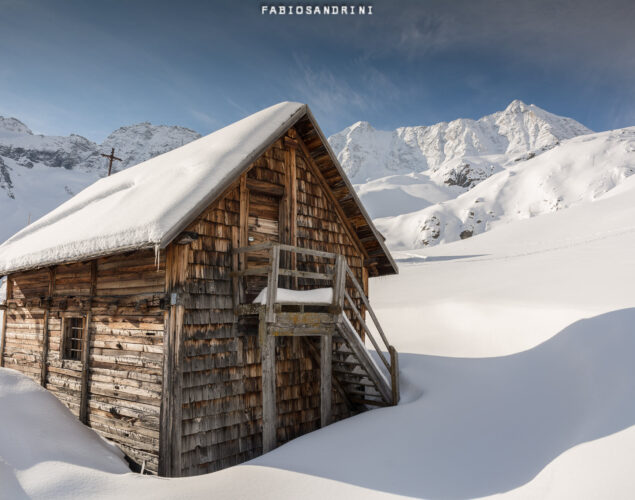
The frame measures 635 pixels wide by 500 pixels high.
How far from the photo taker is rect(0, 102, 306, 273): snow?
7.59 m

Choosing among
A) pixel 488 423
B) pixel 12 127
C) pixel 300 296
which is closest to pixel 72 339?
pixel 300 296

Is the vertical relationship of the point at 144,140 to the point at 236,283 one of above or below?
above

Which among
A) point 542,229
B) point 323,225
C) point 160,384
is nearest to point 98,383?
point 160,384

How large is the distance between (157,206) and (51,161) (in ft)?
430

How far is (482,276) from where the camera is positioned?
28828 millimetres

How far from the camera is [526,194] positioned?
365 ft

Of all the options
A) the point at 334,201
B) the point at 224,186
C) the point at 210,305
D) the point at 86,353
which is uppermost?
the point at 334,201

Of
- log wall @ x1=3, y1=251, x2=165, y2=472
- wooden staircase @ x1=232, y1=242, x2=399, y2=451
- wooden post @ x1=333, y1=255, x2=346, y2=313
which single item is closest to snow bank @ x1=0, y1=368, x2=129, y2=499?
log wall @ x1=3, y1=251, x2=165, y2=472

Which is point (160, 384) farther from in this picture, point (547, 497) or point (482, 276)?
point (482, 276)

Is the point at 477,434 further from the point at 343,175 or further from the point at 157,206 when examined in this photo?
the point at 157,206

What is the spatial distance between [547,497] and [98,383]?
871 cm

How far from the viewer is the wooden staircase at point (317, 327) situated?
824 cm

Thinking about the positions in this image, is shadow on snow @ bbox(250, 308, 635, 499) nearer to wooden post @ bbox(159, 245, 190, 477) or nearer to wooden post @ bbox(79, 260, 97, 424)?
wooden post @ bbox(159, 245, 190, 477)

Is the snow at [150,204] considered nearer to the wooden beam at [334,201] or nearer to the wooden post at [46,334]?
the wooden post at [46,334]
